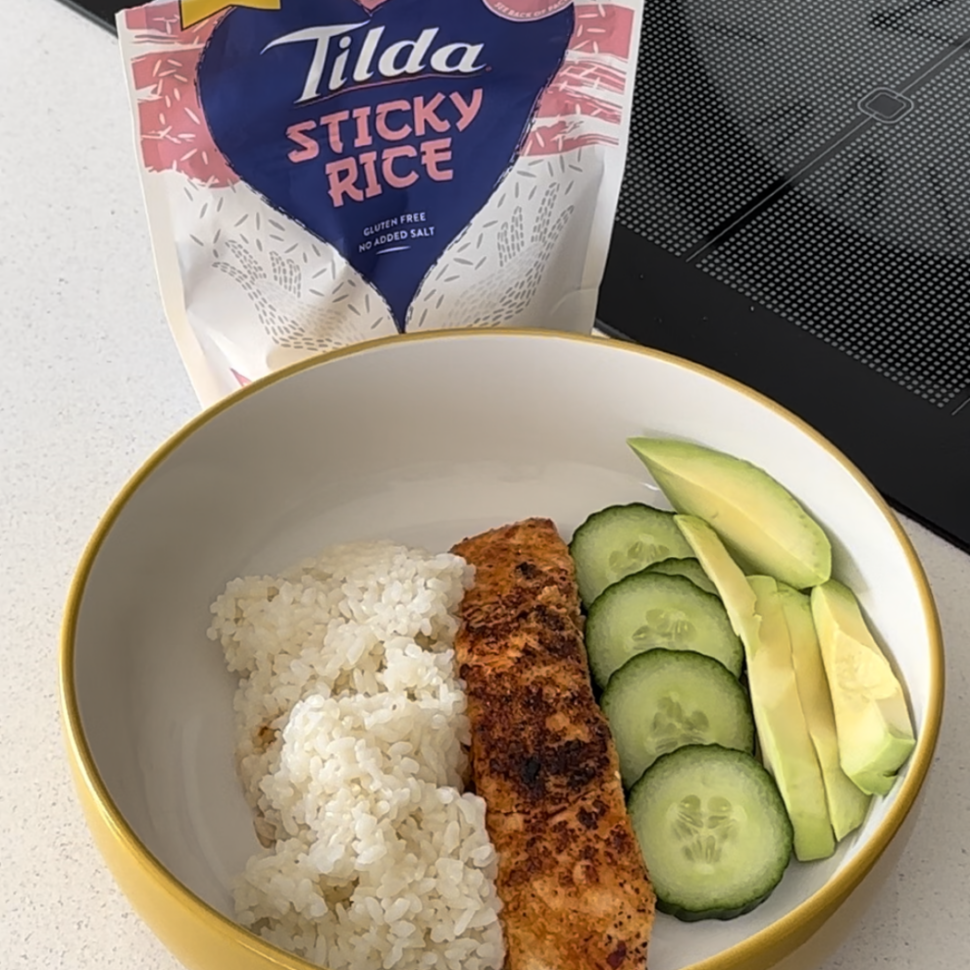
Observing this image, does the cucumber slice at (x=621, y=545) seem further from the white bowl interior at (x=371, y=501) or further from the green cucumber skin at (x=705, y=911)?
the green cucumber skin at (x=705, y=911)

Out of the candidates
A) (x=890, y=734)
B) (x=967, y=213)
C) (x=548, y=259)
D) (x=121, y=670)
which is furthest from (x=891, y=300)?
(x=121, y=670)

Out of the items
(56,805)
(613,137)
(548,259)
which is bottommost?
(56,805)

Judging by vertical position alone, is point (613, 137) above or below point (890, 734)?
above

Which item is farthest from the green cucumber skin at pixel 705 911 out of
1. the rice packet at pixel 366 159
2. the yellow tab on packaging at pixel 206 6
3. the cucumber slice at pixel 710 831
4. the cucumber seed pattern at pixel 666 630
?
the yellow tab on packaging at pixel 206 6

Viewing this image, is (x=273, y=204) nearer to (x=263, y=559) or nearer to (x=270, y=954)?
(x=263, y=559)

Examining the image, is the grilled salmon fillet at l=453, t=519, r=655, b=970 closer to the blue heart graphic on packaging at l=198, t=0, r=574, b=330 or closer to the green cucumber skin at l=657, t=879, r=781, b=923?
the green cucumber skin at l=657, t=879, r=781, b=923

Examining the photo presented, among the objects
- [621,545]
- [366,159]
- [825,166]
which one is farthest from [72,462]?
[825,166]
